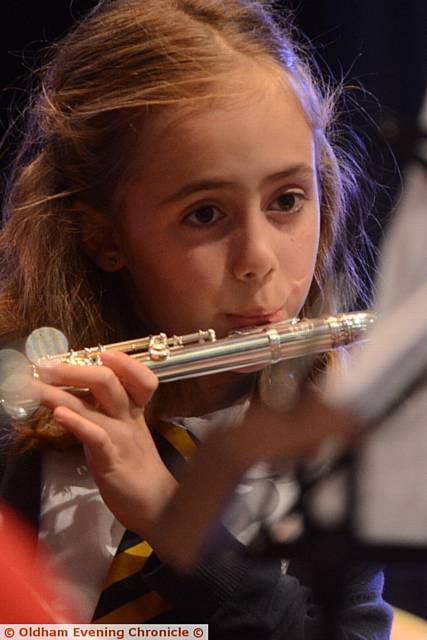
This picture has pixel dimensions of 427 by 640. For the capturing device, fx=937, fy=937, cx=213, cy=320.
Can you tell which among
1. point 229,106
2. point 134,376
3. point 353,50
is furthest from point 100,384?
point 353,50

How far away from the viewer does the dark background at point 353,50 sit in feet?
2.75

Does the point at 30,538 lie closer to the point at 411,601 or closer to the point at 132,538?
the point at 132,538

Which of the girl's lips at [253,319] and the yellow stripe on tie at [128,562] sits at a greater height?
the girl's lips at [253,319]

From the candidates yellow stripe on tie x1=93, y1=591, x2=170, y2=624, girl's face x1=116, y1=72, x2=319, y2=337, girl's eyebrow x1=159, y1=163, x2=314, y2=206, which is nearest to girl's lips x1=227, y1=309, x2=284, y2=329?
girl's face x1=116, y1=72, x2=319, y2=337

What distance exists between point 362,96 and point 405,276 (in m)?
0.30

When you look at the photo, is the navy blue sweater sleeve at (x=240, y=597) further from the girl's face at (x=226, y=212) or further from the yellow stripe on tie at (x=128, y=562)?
the girl's face at (x=226, y=212)

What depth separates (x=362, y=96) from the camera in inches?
33.4

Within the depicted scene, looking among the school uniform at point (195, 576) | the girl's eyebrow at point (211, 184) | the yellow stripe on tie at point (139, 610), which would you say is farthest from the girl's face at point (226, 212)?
the yellow stripe on tie at point (139, 610)

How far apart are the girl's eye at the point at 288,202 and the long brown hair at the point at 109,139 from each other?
1.7 inches

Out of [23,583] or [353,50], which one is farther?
[353,50]

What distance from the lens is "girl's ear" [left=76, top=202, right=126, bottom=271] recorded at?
0.80 meters

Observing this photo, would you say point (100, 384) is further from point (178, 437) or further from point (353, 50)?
point (353, 50)

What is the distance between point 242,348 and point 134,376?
0.09 metres

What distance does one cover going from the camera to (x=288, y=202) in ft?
2.53
